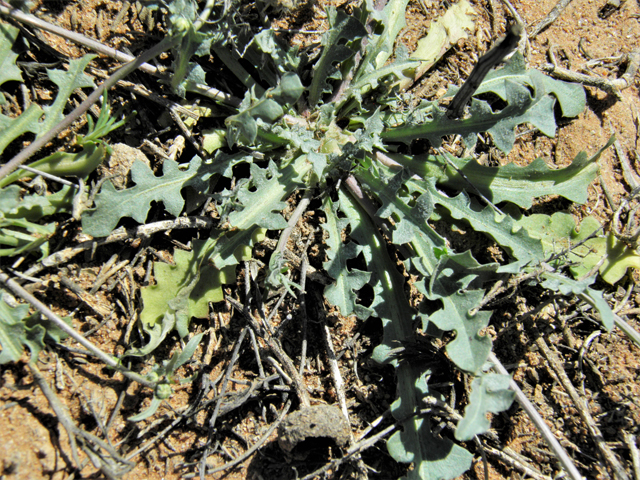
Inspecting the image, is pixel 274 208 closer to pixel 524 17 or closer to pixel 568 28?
pixel 524 17

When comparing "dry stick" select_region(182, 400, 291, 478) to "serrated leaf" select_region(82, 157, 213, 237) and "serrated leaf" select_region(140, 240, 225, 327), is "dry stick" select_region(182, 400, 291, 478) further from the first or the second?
"serrated leaf" select_region(82, 157, 213, 237)

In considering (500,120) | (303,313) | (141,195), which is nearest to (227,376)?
(303,313)

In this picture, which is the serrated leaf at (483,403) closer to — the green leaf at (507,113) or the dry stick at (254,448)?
the dry stick at (254,448)

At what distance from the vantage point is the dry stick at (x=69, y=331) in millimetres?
2223

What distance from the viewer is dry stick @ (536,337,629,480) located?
8.07 feet

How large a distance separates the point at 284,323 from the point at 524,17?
9.71 feet

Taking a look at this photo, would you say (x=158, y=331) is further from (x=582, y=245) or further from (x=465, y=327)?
(x=582, y=245)

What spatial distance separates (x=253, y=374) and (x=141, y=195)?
4.19 feet

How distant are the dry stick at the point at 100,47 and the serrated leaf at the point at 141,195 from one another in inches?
17.6

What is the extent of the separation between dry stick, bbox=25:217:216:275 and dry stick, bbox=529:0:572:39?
2.80 metres

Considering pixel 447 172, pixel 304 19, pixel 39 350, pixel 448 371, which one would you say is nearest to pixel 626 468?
pixel 448 371

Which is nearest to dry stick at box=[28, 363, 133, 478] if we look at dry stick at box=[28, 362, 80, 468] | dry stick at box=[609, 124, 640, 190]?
dry stick at box=[28, 362, 80, 468]

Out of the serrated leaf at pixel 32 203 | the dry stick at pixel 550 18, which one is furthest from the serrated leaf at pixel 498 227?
the serrated leaf at pixel 32 203

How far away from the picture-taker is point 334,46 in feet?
8.51
